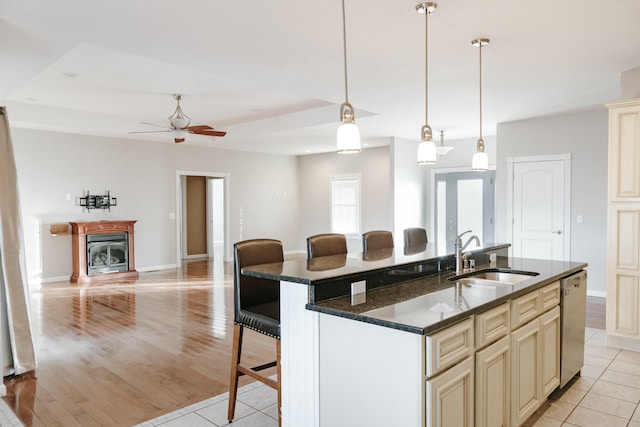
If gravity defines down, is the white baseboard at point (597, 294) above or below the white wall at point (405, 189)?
below

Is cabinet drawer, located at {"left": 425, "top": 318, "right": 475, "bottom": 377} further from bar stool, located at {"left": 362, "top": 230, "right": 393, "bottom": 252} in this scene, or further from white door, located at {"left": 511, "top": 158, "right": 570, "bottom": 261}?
white door, located at {"left": 511, "top": 158, "right": 570, "bottom": 261}

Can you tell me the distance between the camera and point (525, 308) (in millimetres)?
2566

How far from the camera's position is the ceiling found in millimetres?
2873

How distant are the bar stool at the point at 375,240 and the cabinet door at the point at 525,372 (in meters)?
1.62

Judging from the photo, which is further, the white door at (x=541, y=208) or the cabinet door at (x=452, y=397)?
the white door at (x=541, y=208)

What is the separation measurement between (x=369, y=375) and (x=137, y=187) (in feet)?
25.0

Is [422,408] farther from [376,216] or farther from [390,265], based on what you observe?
[376,216]

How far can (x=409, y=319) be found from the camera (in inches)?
73.4

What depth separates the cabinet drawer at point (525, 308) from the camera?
245 centimetres

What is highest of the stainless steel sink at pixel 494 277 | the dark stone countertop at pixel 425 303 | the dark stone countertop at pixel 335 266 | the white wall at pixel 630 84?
the white wall at pixel 630 84

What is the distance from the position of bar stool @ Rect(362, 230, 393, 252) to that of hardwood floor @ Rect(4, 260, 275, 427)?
52.4 inches

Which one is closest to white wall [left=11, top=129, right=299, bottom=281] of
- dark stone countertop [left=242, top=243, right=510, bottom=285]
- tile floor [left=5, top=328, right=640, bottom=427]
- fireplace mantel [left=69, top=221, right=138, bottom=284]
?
fireplace mantel [left=69, top=221, right=138, bottom=284]

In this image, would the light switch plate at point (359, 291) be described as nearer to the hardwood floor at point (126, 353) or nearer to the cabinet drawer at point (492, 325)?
the cabinet drawer at point (492, 325)

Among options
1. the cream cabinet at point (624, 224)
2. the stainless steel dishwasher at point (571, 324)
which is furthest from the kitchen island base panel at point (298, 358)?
the cream cabinet at point (624, 224)
